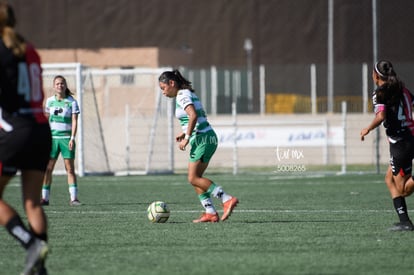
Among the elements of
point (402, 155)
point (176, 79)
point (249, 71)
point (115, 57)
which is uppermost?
point (115, 57)

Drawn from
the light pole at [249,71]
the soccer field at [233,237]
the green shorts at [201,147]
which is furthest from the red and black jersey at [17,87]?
the light pole at [249,71]

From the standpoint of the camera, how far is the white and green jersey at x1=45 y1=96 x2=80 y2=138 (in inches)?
739

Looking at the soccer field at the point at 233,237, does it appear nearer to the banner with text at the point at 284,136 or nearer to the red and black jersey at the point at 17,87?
the red and black jersey at the point at 17,87

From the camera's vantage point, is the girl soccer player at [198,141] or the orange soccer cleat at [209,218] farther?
the orange soccer cleat at [209,218]

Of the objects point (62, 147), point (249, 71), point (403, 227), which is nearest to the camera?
point (403, 227)

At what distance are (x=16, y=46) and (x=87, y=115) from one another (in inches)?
826

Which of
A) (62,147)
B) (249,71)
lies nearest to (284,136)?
(249,71)

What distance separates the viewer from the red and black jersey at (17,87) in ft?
28.5

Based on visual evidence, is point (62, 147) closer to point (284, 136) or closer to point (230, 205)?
point (230, 205)

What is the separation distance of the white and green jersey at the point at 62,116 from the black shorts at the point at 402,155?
289 inches

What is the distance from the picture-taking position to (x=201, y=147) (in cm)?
1427

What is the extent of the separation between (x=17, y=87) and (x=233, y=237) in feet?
14.0

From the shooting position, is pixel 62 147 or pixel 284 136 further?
pixel 284 136

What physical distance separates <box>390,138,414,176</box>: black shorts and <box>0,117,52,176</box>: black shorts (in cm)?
564
